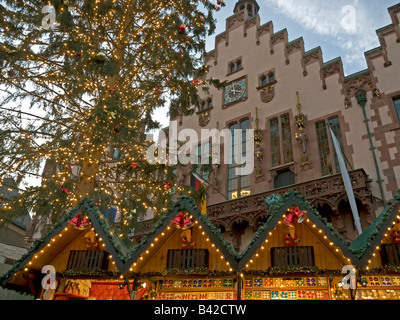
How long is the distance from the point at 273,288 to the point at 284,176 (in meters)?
10.8

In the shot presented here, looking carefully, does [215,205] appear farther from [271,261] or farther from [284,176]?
[271,261]

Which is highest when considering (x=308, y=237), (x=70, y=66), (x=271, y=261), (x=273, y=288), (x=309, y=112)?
(x=309, y=112)

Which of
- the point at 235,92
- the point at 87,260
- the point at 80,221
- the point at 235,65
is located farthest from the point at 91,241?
A: the point at 235,65

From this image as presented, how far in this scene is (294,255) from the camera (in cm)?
898

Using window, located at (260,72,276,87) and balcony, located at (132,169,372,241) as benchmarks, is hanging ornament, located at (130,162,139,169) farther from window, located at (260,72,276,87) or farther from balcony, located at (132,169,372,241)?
window, located at (260,72,276,87)

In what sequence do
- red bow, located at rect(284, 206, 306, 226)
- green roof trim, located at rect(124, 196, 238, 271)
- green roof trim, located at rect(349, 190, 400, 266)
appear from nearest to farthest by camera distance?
green roof trim, located at rect(349, 190, 400, 266), red bow, located at rect(284, 206, 306, 226), green roof trim, located at rect(124, 196, 238, 271)

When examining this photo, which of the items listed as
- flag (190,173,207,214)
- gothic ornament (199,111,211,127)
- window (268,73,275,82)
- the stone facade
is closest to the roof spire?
the stone facade

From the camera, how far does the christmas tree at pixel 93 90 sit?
11.2m

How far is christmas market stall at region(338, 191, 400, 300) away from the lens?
824 cm

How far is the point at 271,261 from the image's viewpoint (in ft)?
30.4

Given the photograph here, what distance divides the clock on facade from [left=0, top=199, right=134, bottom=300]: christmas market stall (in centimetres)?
1728

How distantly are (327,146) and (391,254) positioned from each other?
1132cm

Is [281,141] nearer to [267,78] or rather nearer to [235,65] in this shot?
[267,78]
